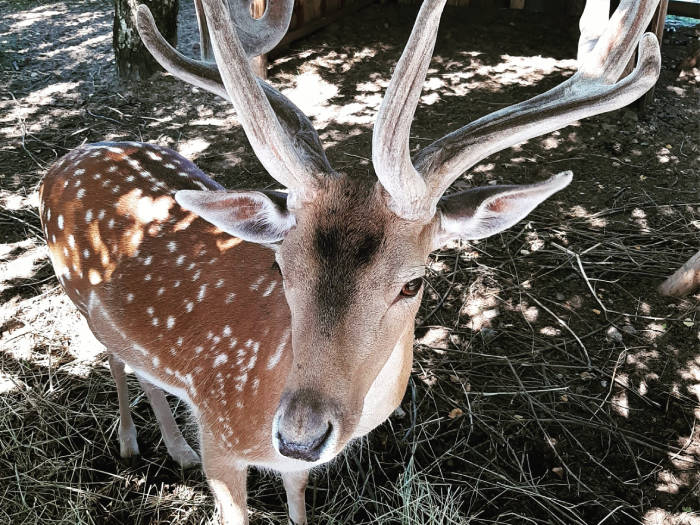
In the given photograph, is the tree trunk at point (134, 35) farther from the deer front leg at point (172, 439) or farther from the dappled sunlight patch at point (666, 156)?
the dappled sunlight patch at point (666, 156)

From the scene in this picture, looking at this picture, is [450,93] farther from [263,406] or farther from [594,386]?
[263,406]

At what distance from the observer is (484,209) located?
1.72 m

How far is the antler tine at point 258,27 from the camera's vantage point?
7.39ft

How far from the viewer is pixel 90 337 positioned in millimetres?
3373

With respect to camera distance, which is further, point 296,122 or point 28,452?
point 28,452

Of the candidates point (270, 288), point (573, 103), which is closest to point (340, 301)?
point (270, 288)

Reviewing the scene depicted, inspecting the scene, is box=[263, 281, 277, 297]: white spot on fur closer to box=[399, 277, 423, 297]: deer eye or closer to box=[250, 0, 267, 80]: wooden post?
box=[399, 277, 423, 297]: deer eye

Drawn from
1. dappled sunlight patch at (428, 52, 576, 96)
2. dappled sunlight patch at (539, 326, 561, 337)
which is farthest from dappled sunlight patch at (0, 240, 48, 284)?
dappled sunlight patch at (428, 52, 576, 96)

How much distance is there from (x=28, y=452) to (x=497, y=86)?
5139 mm

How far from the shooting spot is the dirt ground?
8.84 feet

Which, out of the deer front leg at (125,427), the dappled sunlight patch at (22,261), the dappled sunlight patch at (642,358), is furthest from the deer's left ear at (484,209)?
the dappled sunlight patch at (22,261)

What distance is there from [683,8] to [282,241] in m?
6.99

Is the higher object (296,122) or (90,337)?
(296,122)

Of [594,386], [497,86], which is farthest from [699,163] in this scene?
[594,386]
